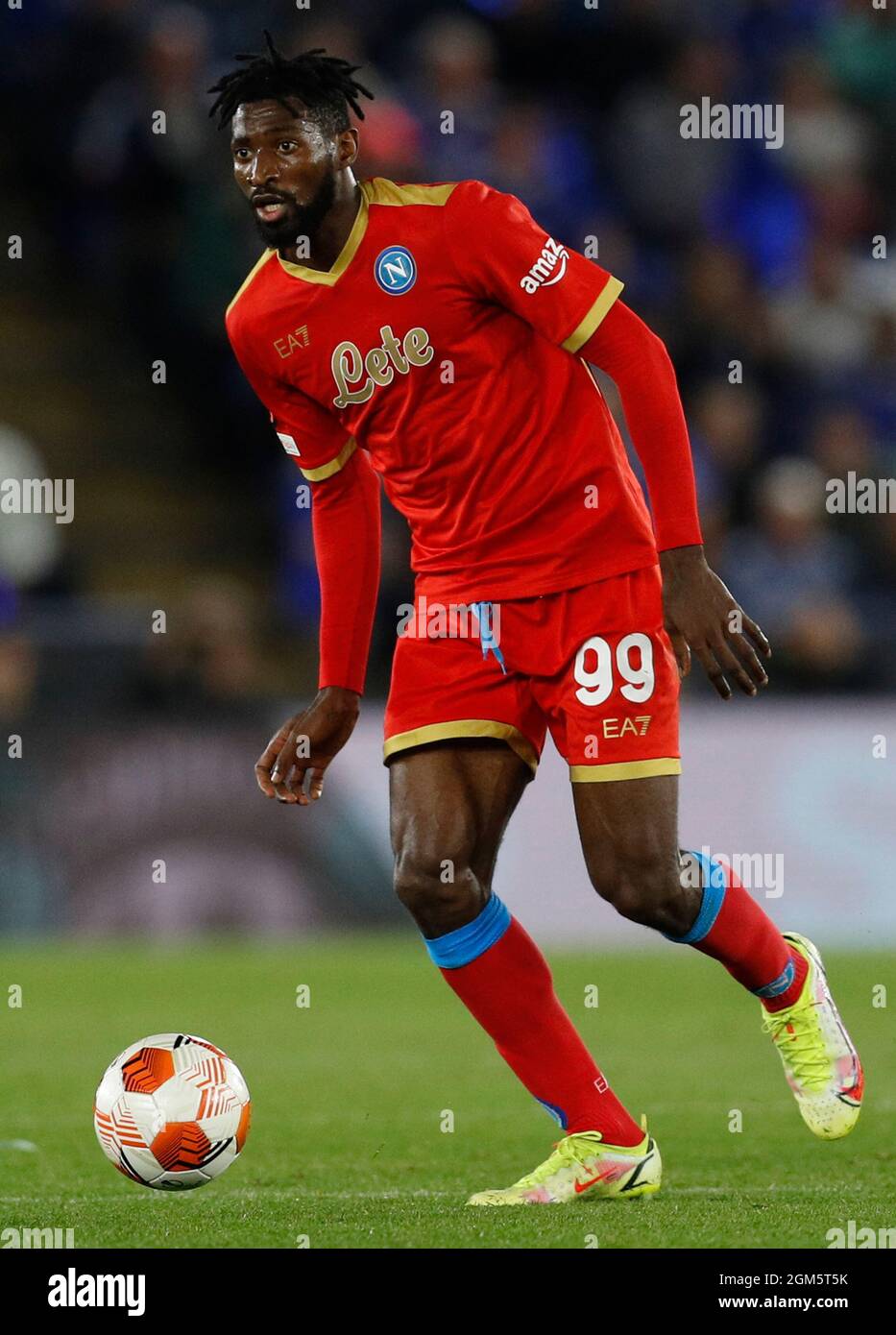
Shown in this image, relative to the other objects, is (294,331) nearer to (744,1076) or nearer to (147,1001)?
(744,1076)

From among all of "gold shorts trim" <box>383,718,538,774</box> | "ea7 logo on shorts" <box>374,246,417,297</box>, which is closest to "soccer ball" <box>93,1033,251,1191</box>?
"gold shorts trim" <box>383,718,538,774</box>

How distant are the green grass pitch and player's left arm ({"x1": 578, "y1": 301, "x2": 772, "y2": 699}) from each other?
1.24 m

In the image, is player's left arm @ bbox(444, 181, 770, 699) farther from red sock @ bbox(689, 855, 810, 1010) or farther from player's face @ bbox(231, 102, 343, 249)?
red sock @ bbox(689, 855, 810, 1010)

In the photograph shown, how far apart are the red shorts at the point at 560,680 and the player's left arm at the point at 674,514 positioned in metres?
0.14

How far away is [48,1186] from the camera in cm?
523

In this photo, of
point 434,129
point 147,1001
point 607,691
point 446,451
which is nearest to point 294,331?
point 446,451

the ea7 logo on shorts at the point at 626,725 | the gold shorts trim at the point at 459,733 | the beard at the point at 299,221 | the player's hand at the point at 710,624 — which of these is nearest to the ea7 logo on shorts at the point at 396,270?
the beard at the point at 299,221

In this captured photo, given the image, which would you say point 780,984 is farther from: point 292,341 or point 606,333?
point 292,341

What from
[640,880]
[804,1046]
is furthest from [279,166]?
[804,1046]

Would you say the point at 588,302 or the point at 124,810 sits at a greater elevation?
the point at 588,302

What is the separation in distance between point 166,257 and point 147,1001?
623 cm

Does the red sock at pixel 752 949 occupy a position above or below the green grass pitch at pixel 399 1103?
above

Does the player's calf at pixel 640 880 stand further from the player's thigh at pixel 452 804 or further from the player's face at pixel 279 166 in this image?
the player's face at pixel 279 166

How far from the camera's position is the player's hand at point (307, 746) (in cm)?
545
